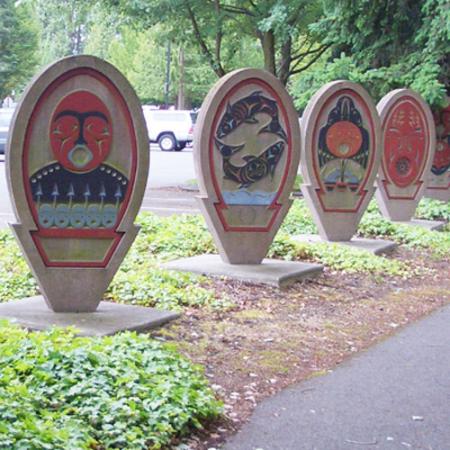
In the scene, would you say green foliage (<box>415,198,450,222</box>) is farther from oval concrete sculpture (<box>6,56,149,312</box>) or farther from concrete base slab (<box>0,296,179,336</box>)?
oval concrete sculpture (<box>6,56,149,312</box>)

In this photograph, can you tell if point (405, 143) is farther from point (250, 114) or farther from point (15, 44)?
point (15, 44)

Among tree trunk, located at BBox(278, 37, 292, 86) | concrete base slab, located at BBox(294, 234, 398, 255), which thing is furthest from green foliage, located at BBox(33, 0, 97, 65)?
concrete base slab, located at BBox(294, 234, 398, 255)

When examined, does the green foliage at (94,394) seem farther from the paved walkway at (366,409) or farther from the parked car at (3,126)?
the parked car at (3,126)

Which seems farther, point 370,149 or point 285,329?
point 370,149

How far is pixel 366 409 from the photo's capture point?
4980 millimetres

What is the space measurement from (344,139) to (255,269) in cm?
314

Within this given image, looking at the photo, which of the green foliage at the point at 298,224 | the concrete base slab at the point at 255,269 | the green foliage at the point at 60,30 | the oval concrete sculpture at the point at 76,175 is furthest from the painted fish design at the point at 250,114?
the green foliage at the point at 60,30

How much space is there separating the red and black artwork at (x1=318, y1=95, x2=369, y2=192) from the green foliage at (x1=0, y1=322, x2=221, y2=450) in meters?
6.03

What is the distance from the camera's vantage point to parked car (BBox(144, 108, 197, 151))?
129 feet

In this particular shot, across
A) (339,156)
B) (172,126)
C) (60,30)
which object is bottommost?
(172,126)

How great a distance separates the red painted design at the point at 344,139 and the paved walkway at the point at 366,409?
4.85 m

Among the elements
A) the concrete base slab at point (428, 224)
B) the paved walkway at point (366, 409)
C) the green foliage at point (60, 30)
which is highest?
the green foliage at point (60, 30)

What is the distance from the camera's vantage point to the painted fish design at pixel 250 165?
8.55 m

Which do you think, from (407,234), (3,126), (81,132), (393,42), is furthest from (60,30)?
(81,132)
